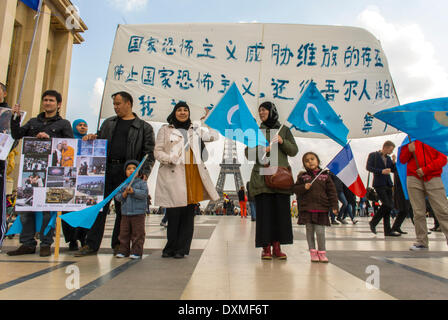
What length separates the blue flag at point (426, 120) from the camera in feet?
11.1

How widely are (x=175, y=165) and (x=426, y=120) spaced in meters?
2.61

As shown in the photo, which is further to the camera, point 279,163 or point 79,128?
point 79,128

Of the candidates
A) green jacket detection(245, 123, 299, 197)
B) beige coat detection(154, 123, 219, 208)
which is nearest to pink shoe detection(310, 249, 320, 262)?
green jacket detection(245, 123, 299, 197)

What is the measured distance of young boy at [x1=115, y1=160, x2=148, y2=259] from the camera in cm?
353

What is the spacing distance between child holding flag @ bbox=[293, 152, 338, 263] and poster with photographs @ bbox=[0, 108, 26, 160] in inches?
124

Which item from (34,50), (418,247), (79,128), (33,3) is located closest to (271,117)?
(418,247)

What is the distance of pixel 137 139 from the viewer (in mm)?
3914

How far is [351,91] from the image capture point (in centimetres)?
554

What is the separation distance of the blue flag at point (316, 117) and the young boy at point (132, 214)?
6.07 ft

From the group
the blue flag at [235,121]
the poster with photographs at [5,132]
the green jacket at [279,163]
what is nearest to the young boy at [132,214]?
the blue flag at [235,121]

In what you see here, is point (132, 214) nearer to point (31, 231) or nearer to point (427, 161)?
point (31, 231)

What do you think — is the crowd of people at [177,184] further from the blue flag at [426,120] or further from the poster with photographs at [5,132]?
the blue flag at [426,120]
